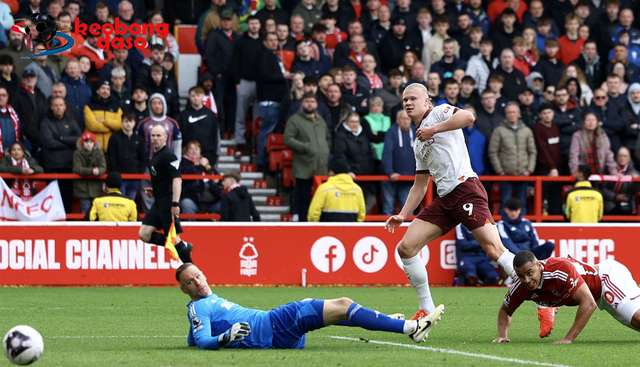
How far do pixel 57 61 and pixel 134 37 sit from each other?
151cm

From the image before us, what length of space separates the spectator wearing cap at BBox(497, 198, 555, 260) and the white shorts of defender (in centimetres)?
832

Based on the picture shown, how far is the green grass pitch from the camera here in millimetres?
10289

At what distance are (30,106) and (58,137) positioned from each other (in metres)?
0.62

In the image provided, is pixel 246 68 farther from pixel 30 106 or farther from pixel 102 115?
pixel 30 106

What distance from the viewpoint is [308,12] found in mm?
24625

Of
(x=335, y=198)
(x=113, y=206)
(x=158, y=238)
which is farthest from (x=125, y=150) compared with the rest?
(x=158, y=238)

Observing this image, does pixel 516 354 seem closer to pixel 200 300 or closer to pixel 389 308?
pixel 200 300

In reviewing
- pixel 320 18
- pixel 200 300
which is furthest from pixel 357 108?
pixel 200 300

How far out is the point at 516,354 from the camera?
10680 millimetres

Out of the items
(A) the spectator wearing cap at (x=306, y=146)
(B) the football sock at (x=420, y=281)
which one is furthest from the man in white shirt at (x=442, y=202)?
(A) the spectator wearing cap at (x=306, y=146)

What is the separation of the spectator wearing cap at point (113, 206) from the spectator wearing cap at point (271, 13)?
4.73m

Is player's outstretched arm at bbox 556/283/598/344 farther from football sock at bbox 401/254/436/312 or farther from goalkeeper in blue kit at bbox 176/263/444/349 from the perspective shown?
football sock at bbox 401/254/436/312

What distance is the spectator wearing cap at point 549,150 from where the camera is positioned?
22.4 metres

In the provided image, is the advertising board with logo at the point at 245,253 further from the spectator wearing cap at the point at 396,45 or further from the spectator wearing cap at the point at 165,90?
the spectator wearing cap at the point at 396,45
